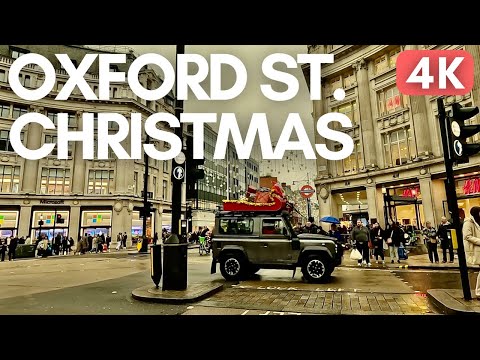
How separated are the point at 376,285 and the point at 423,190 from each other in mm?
18425

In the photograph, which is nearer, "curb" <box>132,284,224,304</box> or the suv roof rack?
"curb" <box>132,284,224,304</box>

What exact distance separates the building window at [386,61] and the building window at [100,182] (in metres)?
35.2

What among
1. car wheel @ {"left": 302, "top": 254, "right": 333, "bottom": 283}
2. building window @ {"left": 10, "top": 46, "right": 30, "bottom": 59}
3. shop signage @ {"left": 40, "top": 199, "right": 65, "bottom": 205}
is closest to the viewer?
car wheel @ {"left": 302, "top": 254, "right": 333, "bottom": 283}

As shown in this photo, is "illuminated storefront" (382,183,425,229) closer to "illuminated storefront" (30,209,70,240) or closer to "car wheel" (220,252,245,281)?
"car wheel" (220,252,245,281)

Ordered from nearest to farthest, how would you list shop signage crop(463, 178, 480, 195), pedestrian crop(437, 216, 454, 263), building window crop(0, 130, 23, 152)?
pedestrian crop(437, 216, 454, 263) → shop signage crop(463, 178, 480, 195) → building window crop(0, 130, 23, 152)

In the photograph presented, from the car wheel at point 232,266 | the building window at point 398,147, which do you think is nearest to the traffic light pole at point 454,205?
the car wheel at point 232,266

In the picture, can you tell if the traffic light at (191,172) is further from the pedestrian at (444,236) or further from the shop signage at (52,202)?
the shop signage at (52,202)

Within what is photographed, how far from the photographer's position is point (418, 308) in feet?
20.0

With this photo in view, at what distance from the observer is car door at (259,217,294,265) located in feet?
31.5

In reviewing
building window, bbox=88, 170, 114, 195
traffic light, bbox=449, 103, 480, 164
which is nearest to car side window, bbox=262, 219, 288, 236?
traffic light, bbox=449, 103, 480, 164

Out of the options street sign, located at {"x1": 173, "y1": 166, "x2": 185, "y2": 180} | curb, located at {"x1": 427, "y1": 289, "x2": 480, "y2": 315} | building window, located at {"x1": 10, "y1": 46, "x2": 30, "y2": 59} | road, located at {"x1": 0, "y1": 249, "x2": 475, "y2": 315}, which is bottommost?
road, located at {"x1": 0, "y1": 249, "x2": 475, "y2": 315}

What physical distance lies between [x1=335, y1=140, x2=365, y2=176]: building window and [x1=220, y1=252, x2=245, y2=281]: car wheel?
2267 centimetres
